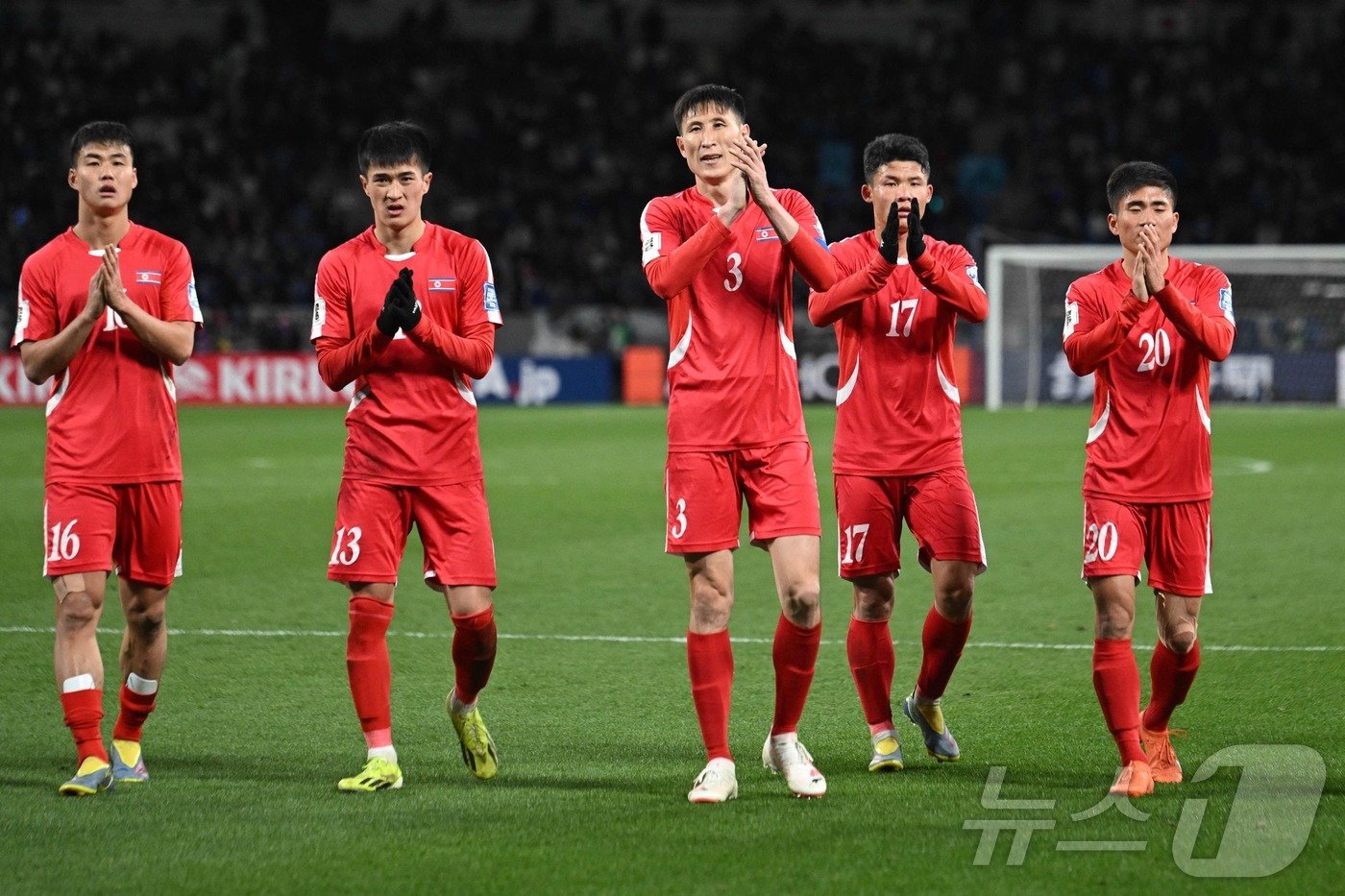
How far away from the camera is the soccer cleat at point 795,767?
16.7ft

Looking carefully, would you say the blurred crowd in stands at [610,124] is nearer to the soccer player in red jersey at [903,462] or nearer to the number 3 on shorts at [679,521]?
the soccer player in red jersey at [903,462]

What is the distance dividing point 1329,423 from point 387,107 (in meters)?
19.0

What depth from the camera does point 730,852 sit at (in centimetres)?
449

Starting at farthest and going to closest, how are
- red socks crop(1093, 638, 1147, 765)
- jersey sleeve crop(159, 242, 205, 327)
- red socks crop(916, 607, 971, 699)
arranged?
red socks crop(916, 607, 971, 699), jersey sleeve crop(159, 242, 205, 327), red socks crop(1093, 638, 1147, 765)

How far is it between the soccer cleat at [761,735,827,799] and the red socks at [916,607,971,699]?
0.62m

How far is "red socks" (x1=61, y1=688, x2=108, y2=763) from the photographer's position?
528cm

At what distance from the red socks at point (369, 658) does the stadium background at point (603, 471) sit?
1.00 ft

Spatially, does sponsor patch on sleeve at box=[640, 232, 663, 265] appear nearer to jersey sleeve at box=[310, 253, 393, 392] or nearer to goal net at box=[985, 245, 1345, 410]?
jersey sleeve at box=[310, 253, 393, 392]

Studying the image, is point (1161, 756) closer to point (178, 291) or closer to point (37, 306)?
point (178, 291)

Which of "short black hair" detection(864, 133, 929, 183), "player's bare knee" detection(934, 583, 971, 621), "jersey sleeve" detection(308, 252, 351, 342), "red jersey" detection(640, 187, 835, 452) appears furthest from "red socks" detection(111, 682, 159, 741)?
"short black hair" detection(864, 133, 929, 183)

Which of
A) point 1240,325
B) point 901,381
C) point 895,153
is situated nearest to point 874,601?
point 901,381

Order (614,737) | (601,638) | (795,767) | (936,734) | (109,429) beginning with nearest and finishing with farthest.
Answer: (795,767) < (109,429) < (936,734) < (614,737) < (601,638)

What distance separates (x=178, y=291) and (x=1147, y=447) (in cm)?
316

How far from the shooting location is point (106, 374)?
5504 millimetres
